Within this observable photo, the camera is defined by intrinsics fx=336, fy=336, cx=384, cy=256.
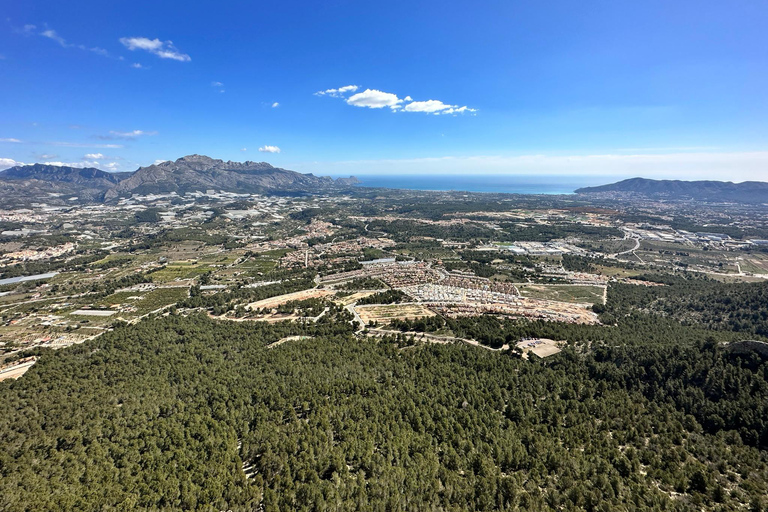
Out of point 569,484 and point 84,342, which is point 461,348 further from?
point 84,342

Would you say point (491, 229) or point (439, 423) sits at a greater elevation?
point (491, 229)

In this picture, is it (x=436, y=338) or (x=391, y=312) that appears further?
(x=391, y=312)

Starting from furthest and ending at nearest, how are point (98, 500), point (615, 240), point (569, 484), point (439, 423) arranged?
point (615, 240) → point (439, 423) → point (569, 484) → point (98, 500)

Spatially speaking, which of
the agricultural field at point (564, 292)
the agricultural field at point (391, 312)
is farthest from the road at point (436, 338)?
the agricultural field at point (564, 292)

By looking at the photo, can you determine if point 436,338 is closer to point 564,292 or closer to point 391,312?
A: point 391,312

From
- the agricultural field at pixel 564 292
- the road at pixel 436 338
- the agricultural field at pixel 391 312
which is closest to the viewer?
the road at pixel 436 338

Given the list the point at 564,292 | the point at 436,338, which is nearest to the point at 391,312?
the point at 436,338

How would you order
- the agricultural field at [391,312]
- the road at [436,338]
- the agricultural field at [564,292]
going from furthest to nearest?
the agricultural field at [564,292], the agricultural field at [391,312], the road at [436,338]

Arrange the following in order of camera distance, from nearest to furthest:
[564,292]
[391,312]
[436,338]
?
[436,338] → [391,312] → [564,292]

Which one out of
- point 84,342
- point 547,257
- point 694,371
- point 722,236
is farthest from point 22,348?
point 722,236

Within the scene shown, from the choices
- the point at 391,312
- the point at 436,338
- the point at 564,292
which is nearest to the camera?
the point at 436,338

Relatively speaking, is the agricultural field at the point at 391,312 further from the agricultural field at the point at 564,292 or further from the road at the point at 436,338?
the agricultural field at the point at 564,292
